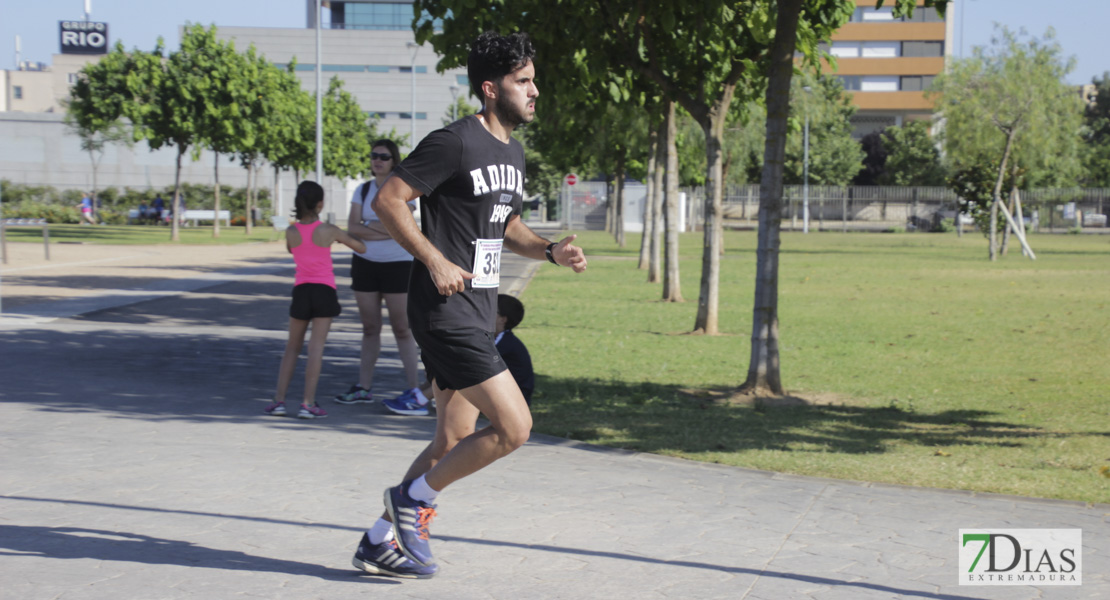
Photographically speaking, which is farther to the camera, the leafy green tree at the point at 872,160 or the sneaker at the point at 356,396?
the leafy green tree at the point at 872,160

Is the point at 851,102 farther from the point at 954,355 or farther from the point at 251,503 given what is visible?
the point at 251,503

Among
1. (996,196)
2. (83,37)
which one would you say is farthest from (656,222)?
(83,37)

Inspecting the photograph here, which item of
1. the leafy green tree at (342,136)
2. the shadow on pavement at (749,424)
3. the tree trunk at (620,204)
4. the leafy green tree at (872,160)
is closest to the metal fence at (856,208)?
the leafy green tree at (342,136)

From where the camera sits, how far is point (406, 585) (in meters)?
4.07

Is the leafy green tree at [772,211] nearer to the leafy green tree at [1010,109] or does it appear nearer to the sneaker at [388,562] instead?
the sneaker at [388,562]

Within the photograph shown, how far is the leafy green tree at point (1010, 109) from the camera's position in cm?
3284

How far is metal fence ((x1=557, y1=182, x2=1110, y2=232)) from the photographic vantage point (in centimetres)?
6306

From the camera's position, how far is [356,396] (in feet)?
26.5

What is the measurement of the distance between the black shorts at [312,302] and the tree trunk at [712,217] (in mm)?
5858

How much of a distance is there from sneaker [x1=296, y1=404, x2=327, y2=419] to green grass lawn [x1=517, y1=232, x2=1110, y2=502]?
1.50 metres

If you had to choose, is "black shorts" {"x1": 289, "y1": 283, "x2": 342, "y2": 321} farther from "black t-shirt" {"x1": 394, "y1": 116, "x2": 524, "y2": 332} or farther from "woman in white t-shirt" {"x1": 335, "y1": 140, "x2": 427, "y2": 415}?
"black t-shirt" {"x1": 394, "y1": 116, "x2": 524, "y2": 332}

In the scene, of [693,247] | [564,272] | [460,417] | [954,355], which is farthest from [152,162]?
[460,417]

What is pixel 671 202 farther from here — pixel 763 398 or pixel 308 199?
pixel 308 199

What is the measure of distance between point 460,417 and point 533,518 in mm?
1087
